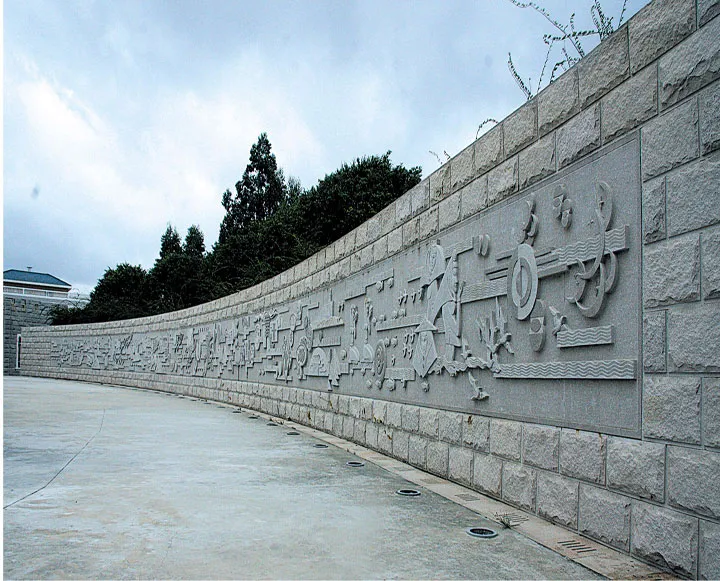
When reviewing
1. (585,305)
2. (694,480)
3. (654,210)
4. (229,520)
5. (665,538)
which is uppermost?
(654,210)

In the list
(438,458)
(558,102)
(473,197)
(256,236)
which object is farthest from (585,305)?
(256,236)

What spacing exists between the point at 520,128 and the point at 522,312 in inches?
57.1

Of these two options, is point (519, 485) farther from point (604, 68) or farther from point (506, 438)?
point (604, 68)

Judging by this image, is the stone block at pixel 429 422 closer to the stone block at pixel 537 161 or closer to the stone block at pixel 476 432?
the stone block at pixel 476 432

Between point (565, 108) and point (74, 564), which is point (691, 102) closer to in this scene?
point (565, 108)

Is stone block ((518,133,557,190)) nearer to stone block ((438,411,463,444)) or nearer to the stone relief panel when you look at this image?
the stone relief panel

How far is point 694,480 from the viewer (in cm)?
304

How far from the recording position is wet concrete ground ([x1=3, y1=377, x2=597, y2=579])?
3336 mm

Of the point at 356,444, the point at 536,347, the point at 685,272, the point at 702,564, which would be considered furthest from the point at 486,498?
the point at 356,444

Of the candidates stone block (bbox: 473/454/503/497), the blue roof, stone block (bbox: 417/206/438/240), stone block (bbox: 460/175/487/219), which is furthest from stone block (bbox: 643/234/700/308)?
the blue roof

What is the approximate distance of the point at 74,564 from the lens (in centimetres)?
328

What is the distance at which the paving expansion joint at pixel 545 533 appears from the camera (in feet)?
10.8

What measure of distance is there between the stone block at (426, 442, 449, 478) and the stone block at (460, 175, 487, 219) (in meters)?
2.14

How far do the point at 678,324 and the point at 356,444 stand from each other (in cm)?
567
